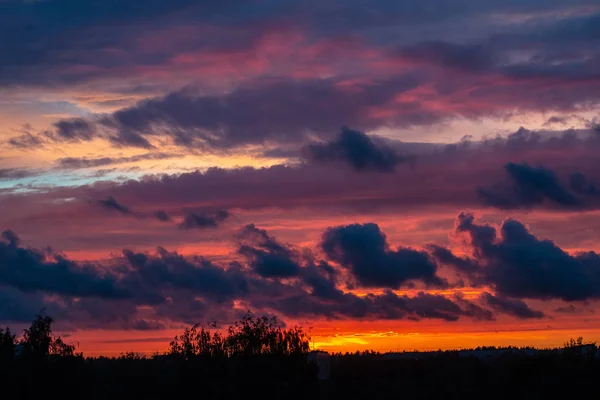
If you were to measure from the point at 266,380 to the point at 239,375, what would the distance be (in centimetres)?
208

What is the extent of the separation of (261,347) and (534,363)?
29.2 metres

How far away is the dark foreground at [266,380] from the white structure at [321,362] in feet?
4.80

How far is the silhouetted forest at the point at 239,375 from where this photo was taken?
63.5 m

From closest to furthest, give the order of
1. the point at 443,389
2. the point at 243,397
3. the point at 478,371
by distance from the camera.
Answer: the point at 243,397
the point at 443,389
the point at 478,371

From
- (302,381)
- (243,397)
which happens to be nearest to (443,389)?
(302,381)

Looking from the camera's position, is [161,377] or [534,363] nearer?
[161,377]

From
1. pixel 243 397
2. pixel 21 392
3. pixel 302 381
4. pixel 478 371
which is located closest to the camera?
pixel 21 392

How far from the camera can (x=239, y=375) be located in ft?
218

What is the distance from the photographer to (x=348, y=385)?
87375 millimetres

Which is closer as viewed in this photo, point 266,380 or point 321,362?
point 266,380

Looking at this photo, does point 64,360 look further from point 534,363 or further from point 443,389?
point 534,363

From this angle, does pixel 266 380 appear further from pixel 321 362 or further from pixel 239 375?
pixel 321 362

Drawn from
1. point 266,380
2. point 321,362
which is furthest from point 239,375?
point 321,362

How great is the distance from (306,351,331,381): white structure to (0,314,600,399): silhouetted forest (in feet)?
3.92
